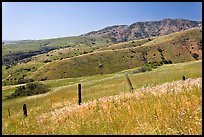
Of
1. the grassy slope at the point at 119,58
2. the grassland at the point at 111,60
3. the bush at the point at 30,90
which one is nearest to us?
the bush at the point at 30,90

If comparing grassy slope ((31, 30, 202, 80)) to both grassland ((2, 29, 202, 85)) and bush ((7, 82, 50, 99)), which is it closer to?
grassland ((2, 29, 202, 85))

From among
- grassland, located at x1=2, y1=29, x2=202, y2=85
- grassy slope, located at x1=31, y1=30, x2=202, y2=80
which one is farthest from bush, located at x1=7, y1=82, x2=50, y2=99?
grassy slope, located at x1=31, y1=30, x2=202, y2=80

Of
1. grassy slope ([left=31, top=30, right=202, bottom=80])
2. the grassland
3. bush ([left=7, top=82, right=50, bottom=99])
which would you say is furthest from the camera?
the grassland

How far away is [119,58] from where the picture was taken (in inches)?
6407

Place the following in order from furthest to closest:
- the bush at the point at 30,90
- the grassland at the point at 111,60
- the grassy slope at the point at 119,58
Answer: the grassland at the point at 111,60
the grassy slope at the point at 119,58
the bush at the point at 30,90

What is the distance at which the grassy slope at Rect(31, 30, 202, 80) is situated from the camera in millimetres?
143375

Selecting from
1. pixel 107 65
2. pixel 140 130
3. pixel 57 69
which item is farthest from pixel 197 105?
pixel 107 65

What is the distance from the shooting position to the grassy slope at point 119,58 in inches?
5645

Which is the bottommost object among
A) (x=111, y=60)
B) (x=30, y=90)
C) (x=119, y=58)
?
(x=30, y=90)

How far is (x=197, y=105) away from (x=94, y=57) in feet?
509

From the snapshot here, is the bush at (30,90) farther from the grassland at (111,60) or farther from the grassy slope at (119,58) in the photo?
the grassy slope at (119,58)

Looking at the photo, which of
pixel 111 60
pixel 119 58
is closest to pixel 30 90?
pixel 111 60

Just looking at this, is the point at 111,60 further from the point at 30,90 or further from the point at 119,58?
the point at 30,90

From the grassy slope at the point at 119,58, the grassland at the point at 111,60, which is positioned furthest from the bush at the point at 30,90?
the grassy slope at the point at 119,58
